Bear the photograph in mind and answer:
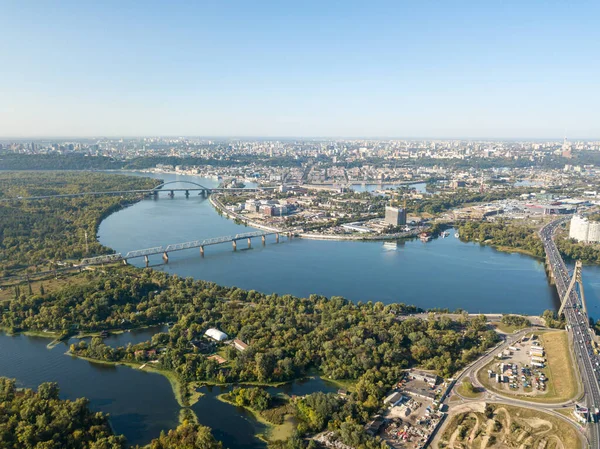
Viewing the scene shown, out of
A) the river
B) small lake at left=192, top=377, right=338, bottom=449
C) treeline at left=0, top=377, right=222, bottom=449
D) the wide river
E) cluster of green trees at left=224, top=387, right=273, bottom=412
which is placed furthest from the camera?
the river

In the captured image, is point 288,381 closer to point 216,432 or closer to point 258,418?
point 258,418

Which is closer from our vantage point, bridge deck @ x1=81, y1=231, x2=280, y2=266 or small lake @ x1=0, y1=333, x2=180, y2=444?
small lake @ x1=0, y1=333, x2=180, y2=444

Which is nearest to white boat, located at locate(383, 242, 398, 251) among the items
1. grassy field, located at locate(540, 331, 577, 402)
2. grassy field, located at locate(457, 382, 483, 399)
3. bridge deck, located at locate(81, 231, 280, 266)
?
bridge deck, located at locate(81, 231, 280, 266)

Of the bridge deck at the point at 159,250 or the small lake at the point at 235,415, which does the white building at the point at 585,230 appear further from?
the small lake at the point at 235,415

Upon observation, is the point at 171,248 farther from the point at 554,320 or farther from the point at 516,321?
the point at 554,320

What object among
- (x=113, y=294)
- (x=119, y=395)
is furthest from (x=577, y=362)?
(x=113, y=294)

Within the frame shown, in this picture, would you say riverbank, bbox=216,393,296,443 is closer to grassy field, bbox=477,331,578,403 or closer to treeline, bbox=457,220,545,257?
grassy field, bbox=477,331,578,403

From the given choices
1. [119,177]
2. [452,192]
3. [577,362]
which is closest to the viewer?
[577,362]
